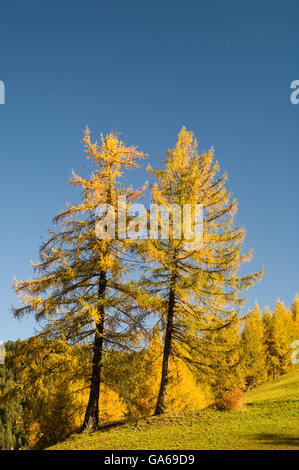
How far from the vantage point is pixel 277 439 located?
1044cm

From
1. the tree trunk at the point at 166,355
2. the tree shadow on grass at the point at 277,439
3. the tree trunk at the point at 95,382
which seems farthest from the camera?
the tree trunk at the point at 166,355

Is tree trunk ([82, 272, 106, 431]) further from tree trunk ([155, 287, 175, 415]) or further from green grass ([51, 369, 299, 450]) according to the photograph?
tree trunk ([155, 287, 175, 415])

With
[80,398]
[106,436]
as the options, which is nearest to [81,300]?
[106,436]

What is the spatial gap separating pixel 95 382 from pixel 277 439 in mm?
7828

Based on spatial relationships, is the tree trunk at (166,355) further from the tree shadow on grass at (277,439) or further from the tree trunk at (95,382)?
the tree shadow on grass at (277,439)

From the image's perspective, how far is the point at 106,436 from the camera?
43.9 feet

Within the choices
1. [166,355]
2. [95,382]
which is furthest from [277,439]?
[95,382]

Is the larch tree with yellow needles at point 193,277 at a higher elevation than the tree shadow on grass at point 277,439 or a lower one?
higher

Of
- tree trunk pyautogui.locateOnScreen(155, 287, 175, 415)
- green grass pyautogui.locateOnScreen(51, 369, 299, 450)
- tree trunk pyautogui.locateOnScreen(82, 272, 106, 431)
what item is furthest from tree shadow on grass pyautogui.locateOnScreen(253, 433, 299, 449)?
tree trunk pyautogui.locateOnScreen(82, 272, 106, 431)

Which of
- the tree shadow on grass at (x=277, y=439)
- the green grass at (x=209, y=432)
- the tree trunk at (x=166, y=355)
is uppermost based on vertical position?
the tree trunk at (x=166, y=355)

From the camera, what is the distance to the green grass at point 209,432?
10.6 m

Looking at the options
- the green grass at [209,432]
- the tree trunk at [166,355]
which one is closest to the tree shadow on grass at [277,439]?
the green grass at [209,432]

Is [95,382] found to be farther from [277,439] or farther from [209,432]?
[277,439]
